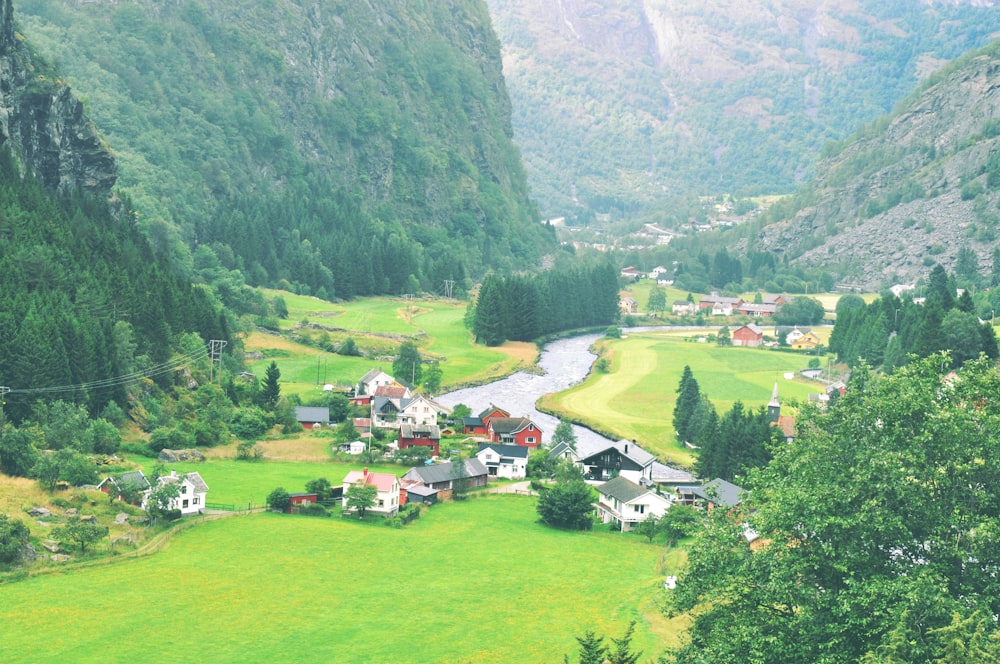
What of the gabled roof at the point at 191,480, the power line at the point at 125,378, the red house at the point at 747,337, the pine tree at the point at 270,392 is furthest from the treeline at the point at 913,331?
the power line at the point at 125,378

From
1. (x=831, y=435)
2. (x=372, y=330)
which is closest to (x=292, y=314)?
(x=372, y=330)

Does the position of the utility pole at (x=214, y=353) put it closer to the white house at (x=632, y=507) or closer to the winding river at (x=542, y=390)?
the winding river at (x=542, y=390)

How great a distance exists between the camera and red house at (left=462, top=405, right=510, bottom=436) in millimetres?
93375

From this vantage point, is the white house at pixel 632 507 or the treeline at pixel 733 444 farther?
the treeline at pixel 733 444

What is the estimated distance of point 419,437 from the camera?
85.2 m

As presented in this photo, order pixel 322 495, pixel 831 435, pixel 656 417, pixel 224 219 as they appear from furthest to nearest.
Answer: pixel 224 219 < pixel 656 417 < pixel 322 495 < pixel 831 435

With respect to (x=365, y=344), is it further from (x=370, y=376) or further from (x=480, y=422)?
(x=480, y=422)

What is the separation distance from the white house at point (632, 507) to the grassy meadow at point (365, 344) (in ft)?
122

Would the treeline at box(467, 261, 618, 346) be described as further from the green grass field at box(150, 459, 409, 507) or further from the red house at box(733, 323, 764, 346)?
the green grass field at box(150, 459, 409, 507)

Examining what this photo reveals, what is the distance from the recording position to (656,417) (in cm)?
10425

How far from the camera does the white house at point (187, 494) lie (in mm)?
62844

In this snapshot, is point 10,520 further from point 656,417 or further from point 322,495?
point 656,417

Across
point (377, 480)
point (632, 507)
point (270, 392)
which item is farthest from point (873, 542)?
point (270, 392)

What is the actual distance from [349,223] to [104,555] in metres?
146
